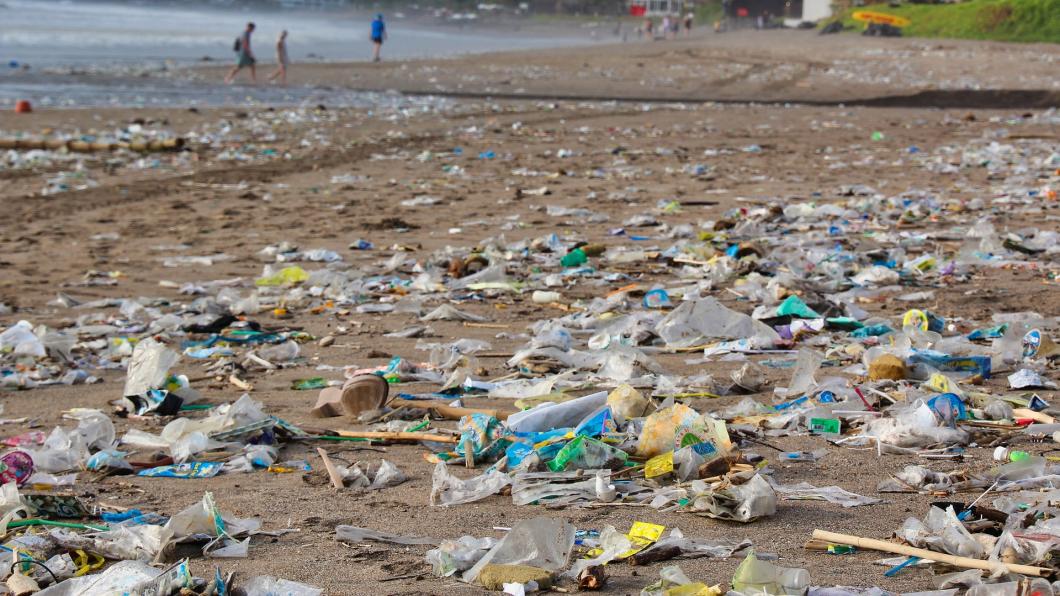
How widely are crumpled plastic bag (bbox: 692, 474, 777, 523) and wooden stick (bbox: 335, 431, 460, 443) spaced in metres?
0.99

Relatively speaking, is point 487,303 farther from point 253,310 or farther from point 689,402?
point 689,402

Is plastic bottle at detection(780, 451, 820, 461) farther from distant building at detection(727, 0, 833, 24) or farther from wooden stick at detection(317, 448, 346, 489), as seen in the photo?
distant building at detection(727, 0, 833, 24)

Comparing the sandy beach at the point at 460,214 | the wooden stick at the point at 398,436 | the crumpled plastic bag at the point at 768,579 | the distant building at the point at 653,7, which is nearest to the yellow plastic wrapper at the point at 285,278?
the sandy beach at the point at 460,214

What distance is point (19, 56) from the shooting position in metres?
30.2

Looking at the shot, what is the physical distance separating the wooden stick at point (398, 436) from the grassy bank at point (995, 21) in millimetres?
34939

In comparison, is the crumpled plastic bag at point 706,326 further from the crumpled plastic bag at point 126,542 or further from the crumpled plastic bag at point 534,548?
the crumpled plastic bag at point 126,542

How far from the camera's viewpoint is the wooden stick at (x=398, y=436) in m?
3.49

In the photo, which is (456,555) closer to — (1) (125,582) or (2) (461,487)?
(2) (461,487)

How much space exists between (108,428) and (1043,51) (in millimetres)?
29723

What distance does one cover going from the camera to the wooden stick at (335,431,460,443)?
3492 millimetres

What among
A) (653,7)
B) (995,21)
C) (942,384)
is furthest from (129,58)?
(653,7)

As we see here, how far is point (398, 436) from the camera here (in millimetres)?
3547

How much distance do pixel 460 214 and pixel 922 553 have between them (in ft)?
21.2

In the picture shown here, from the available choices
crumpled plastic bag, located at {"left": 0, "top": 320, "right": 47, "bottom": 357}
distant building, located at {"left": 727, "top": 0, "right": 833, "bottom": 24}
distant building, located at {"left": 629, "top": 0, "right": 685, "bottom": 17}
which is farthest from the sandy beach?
distant building, located at {"left": 629, "top": 0, "right": 685, "bottom": 17}
